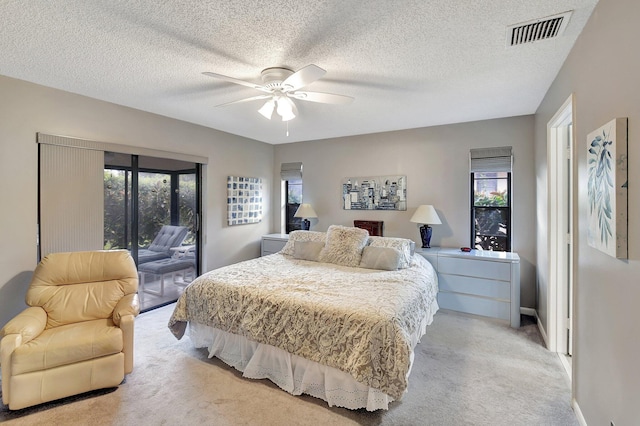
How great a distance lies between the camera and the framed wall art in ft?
14.8

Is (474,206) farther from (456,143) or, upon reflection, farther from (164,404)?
(164,404)

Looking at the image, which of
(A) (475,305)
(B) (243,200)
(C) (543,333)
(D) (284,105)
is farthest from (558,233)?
(B) (243,200)

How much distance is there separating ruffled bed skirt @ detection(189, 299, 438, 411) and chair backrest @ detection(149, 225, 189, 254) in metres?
1.58

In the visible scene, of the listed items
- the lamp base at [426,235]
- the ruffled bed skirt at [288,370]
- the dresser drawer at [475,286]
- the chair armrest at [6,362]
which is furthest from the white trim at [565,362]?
the chair armrest at [6,362]

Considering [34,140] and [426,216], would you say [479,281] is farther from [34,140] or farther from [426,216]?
[34,140]

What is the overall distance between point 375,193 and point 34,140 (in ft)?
13.7

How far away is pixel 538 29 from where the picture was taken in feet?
6.15

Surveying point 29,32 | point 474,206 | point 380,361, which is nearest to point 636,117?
point 380,361

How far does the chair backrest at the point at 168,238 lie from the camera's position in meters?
3.94

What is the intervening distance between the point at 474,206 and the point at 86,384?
460 cm

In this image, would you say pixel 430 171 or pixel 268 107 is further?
pixel 430 171

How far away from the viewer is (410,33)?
6.33ft

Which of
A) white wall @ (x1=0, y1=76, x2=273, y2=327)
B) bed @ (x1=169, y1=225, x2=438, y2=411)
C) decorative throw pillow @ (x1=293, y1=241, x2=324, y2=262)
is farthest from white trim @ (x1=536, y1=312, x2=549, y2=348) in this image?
white wall @ (x1=0, y1=76, x2=273, y2=327)

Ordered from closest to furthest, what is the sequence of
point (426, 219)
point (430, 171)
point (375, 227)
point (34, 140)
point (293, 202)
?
point (34, 140) < point (426, 219) < point (430, 171) < point (375, 227) < point (293, 202)
